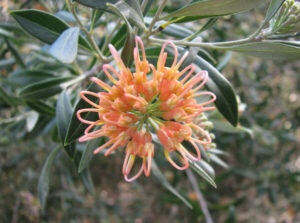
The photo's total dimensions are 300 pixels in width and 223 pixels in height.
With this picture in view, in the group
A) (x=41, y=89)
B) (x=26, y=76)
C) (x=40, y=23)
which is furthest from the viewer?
(x=26, y=76)

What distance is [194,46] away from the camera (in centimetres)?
94

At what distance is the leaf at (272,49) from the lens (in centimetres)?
80

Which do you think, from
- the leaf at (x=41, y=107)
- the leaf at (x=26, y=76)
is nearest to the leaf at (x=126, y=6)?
the leaf at (x=41, y=107)

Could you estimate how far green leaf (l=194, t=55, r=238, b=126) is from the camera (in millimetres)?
928

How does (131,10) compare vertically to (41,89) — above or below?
above

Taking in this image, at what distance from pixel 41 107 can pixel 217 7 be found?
1055 millimetres

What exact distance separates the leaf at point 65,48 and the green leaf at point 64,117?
0.35m

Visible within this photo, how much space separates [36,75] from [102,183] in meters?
2.64

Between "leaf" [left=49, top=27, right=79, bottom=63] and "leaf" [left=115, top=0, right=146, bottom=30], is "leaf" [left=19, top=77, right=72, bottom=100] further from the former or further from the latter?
"leaf" [left=115, top=0, right=146, bottom=30]

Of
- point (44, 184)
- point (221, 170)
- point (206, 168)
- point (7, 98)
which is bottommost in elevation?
point (221, 170)

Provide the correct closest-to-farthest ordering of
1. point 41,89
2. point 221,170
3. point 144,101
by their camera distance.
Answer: point 144,101 < point 41,89 < point 221,170

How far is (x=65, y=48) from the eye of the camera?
0.76 meters

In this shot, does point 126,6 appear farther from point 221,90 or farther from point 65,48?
point 221,90

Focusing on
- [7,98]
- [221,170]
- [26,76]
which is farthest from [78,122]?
[221,170]
